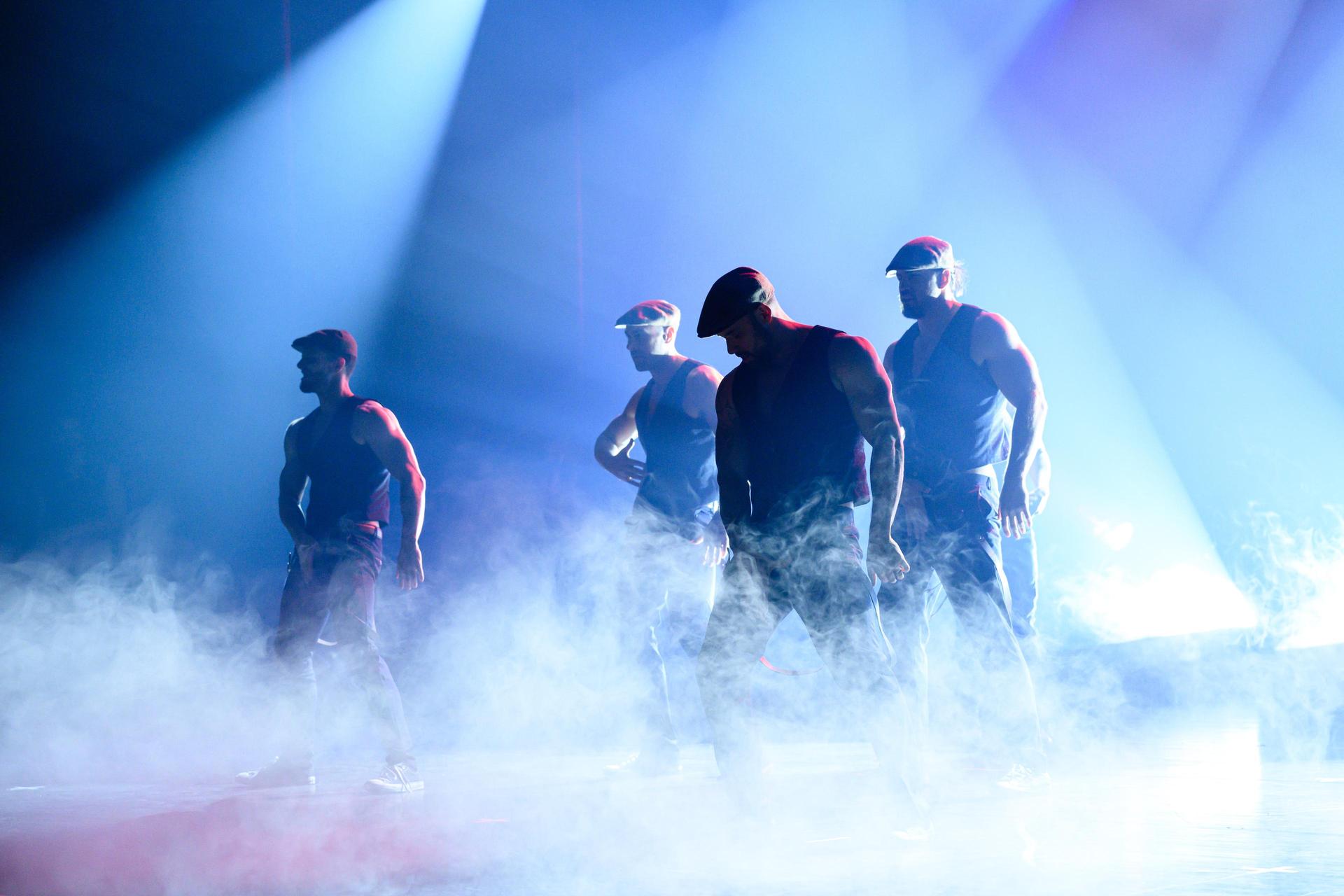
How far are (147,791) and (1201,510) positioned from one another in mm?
7303

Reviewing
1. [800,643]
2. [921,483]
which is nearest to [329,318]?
[800,643]

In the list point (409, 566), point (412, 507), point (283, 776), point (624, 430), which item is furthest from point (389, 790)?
point (624, 430)

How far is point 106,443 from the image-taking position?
7.23 meters

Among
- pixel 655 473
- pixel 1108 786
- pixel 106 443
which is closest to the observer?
pixel 1108 786

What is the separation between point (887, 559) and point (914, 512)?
999 mm

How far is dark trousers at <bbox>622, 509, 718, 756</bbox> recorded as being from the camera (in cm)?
429

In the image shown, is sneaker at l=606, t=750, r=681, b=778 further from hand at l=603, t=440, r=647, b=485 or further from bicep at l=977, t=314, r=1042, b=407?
bicep at l=977, t=314, r=1042, b=407

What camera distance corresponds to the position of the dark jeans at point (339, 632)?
13.0ft

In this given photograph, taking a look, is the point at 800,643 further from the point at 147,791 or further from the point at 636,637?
the point at 147,791

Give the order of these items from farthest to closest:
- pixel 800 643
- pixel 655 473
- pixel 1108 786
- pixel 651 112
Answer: pixel 651 112 → pixel 800 643 → pixel 655 473 → pixel 1108 786

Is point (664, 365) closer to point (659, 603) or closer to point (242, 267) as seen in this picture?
point (659, 603)

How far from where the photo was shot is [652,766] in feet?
13.9

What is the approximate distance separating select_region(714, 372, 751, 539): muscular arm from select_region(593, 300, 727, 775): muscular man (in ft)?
4.66

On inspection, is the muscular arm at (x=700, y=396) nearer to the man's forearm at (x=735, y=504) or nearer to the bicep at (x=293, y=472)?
the man's forearm at (x=735, y=504)
